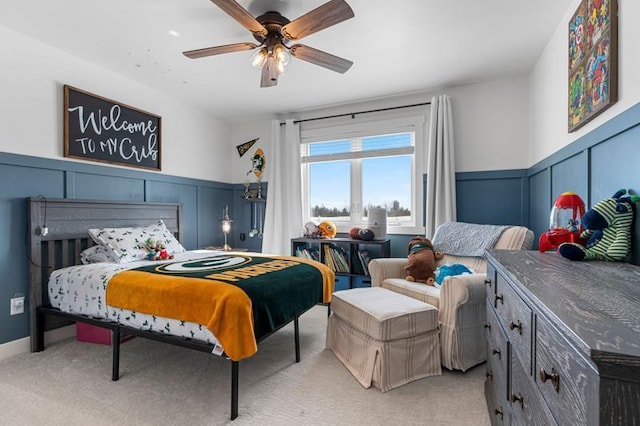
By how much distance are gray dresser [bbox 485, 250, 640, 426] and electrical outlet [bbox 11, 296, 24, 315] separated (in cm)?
320

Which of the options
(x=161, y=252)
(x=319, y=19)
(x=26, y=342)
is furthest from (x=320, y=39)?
(x=26, y=342)

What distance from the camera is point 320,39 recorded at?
2363 millimetres

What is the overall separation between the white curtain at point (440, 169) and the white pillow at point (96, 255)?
9.80ft

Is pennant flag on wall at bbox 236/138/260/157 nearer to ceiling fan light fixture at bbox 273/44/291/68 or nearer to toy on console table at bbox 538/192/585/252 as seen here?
ceiling fan light fixture at bbox 273/44/291/68

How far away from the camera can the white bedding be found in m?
1.68

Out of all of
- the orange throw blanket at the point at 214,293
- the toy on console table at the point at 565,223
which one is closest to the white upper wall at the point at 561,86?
the toy on console table at the point at 565,223

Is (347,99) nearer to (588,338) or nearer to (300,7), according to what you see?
(300,7)

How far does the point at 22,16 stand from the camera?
209 cm

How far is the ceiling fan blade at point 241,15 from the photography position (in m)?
1.63

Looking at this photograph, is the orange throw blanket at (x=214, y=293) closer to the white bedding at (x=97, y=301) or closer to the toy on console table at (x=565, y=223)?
the white bedding at (x=97, y=301)


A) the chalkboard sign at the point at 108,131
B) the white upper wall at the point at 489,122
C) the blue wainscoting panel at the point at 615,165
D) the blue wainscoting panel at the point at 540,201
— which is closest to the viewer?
the blue wainscoting panel at the point at 615,165

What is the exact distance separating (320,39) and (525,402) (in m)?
2.47

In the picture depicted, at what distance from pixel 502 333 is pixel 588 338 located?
0.82 meters

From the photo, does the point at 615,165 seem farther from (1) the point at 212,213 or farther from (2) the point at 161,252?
(1) the point at 212,213
